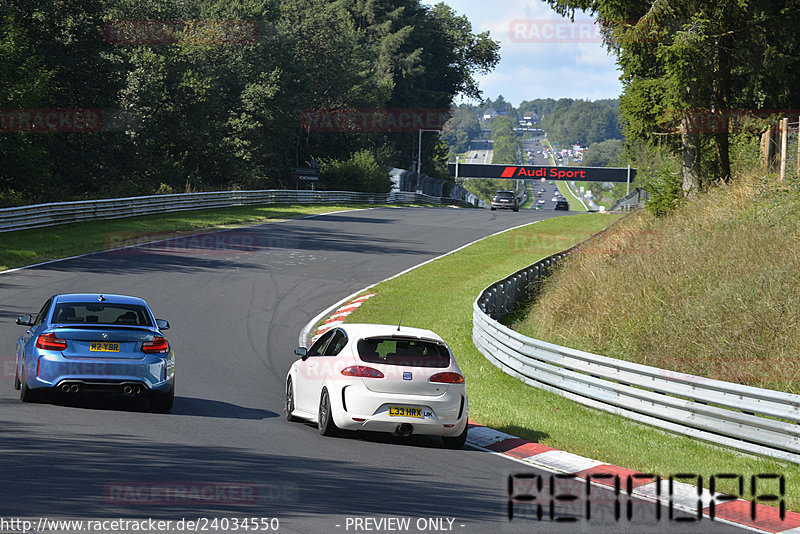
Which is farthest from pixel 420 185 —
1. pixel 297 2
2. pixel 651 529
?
pixel 651 529

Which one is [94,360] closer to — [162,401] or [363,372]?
[162,401]

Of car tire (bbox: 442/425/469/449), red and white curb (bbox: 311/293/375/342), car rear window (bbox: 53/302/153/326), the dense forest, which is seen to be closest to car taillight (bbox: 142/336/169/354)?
car rear window (bbox: 53/302/153/326)

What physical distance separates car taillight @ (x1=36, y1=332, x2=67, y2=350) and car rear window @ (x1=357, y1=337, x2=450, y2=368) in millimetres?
3828

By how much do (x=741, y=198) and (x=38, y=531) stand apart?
23446mm

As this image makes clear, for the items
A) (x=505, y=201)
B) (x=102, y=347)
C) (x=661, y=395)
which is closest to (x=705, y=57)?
(x=661, y=395)

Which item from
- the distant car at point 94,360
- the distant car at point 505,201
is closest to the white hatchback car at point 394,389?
the distant car at point 94,360

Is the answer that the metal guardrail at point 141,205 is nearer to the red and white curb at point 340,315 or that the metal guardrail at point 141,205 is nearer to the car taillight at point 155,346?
the red and white curb at point 340,315

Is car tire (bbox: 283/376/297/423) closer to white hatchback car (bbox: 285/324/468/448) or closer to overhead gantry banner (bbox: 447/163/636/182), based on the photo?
white hatchback car (bbox: 285/324/468/448)

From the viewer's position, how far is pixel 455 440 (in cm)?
1180

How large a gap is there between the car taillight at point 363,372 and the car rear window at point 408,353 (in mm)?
145

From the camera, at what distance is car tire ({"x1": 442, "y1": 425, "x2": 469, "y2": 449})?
11742 mm

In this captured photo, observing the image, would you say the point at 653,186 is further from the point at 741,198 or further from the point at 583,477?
the point at 583,477

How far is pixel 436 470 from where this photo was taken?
10.2m

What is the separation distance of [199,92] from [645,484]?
2154 inches
